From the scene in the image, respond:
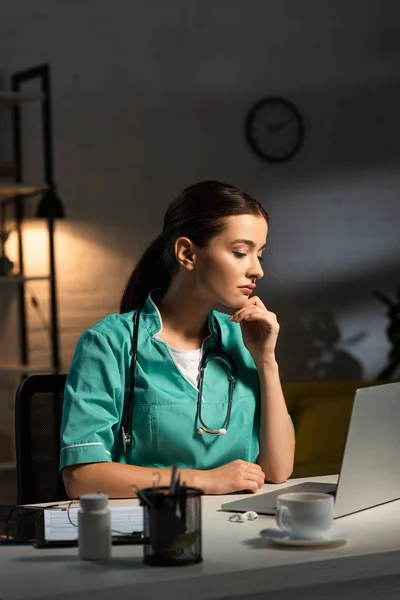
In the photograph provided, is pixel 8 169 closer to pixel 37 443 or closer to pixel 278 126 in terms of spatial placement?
pixel 278 126

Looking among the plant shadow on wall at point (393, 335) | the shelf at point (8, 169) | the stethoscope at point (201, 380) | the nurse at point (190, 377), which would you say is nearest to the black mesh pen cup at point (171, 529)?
the nurse at point (190, 377)

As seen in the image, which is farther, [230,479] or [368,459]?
[230,479]

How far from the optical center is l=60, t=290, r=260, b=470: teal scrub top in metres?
2.01

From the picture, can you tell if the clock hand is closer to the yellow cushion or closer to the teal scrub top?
the yellow cushion

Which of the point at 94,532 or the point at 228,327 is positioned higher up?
the point at 228,327

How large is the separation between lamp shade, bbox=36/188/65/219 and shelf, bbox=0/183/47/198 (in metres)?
0.04

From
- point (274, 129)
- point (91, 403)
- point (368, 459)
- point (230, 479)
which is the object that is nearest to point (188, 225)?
point (91, 403)

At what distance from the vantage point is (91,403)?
203cm

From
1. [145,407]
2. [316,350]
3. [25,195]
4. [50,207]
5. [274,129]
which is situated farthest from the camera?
[316,350]

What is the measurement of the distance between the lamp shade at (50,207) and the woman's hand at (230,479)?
2685mm

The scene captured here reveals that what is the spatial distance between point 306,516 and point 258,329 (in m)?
0.77

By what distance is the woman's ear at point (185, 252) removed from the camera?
219cm

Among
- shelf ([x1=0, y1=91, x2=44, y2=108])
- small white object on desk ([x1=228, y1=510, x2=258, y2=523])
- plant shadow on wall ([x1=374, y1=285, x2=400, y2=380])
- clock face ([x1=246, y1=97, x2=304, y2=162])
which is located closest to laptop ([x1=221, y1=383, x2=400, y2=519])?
small white object on desk ([x1=228, y1=510, x2=258, y2=523])

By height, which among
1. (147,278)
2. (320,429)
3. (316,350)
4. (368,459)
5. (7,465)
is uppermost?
(147,278)
